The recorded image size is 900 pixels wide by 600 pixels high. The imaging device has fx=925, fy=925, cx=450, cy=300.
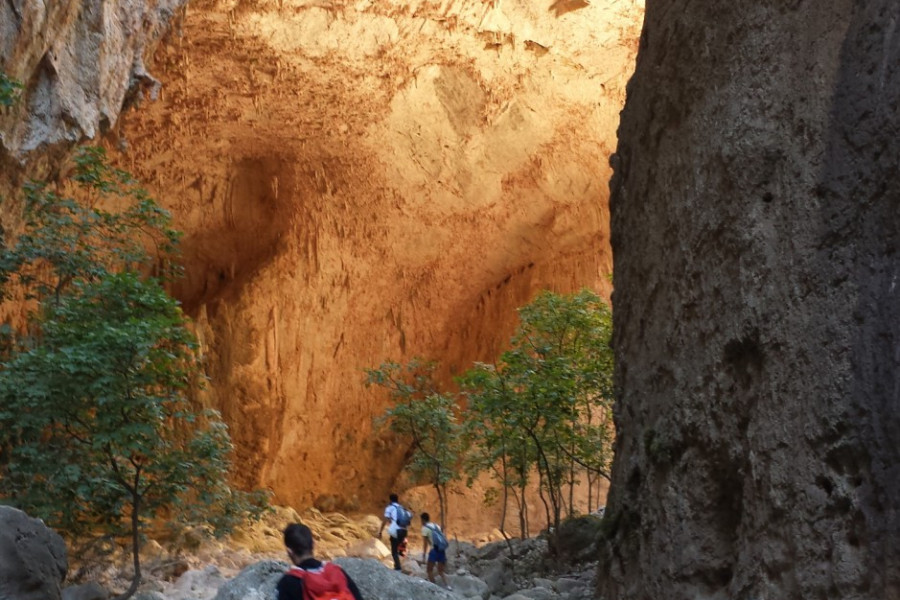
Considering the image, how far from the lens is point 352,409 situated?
2200 cm

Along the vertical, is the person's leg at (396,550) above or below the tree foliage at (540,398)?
below

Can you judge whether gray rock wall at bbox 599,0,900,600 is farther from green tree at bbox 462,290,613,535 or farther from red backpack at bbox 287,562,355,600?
green tree at bbox 462,290,613,535

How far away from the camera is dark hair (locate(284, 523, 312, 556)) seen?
361 centimetres

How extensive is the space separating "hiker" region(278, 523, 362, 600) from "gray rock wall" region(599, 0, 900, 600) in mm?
2522

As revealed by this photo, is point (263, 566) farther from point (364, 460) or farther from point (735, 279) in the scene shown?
point (364, 460)

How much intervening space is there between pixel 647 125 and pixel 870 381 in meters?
3.94

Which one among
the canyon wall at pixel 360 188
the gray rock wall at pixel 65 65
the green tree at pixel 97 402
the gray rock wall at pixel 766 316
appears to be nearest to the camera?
the gray rock wall at pixel 766 316

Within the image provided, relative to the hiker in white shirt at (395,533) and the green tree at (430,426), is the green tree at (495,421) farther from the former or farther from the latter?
the hiker in white shirt at (395,533)

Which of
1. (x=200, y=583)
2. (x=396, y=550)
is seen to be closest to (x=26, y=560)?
(x=396, y=550)

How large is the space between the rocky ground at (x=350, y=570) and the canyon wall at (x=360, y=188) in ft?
13.2

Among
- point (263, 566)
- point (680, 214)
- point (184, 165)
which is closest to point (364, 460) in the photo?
point (184, 165)

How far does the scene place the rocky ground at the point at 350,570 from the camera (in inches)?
277

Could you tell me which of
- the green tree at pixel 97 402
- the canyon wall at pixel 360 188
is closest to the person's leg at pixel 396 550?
the green tree at pixel 97 402

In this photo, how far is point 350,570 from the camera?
282 inches
